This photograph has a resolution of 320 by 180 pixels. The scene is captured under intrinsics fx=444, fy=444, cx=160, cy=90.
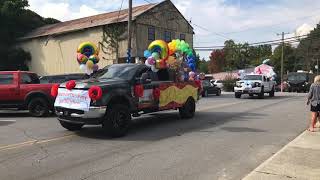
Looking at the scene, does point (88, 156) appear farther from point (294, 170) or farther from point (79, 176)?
point (294, 170)

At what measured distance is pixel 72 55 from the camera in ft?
136

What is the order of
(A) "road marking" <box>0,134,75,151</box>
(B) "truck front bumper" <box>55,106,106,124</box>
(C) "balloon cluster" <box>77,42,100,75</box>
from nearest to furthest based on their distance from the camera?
(A) "road marking" <box>0,134,75,151</box>, (B) "truck front bumper" <box>55,106,106,124</box>, (C) "balloon cluster" <box>77,42,100,75</box>

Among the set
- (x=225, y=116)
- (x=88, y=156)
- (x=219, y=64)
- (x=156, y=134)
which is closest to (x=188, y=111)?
(x=225, y=116)

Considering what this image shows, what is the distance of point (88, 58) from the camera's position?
14.2 meters

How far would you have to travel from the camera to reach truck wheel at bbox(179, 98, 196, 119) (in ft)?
51.1

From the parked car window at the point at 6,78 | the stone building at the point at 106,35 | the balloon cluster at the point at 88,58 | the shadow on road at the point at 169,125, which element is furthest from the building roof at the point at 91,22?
the balloon cluster at the point at 88,58

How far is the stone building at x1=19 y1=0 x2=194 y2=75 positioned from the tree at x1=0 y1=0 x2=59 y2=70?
3.60 ft

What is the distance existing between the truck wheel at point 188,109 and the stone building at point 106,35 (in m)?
21.1

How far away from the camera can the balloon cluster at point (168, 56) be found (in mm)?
13867

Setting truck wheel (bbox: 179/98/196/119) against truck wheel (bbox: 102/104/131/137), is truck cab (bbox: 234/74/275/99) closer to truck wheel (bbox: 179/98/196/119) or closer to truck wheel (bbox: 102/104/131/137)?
truck wheel (bbox: 179/98/196/119)

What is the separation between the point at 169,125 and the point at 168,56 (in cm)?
241

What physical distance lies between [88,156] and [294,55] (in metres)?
115

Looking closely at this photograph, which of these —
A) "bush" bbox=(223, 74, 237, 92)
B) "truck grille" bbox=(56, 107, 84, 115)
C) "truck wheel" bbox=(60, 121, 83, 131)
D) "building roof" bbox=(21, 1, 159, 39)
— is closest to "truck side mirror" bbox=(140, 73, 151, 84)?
"truck wheel" bbox=(60, 121, 83, 131)

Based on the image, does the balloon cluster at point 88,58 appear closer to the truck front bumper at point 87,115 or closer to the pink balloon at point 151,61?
the pink balloon at point 151,61
